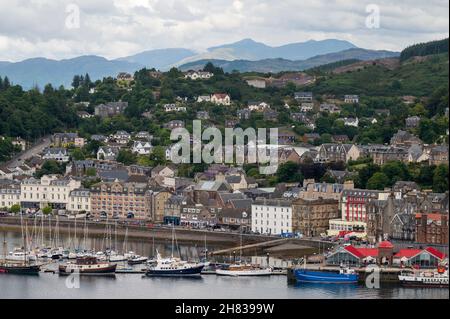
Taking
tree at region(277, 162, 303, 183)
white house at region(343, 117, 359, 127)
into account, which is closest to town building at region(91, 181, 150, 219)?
tree at region(277, 162, 303, 183)

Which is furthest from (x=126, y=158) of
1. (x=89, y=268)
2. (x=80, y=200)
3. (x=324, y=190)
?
(x=89, y=268)

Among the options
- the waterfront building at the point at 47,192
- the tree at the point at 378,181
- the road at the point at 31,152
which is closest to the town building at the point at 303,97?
the road at the point at 31,152

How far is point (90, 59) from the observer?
3068 inches

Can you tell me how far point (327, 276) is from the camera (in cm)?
1559

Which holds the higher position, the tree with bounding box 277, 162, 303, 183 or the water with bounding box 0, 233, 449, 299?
the tree with bounding box 277, 162, 303, 183

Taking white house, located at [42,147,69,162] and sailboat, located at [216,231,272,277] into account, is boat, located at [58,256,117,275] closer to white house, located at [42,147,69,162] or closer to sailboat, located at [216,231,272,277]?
sailboat, located at [216,231,272,277]

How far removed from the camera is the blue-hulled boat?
15.4 metres

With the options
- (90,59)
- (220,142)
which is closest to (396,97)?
(220,142)

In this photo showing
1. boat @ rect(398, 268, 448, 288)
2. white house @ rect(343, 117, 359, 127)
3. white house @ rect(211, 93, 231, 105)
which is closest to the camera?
boat @ rect(398, 268, 448, 288)

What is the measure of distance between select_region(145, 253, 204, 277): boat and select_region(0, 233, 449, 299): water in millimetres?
175

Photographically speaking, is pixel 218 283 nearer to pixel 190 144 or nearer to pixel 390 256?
pixel 390 256

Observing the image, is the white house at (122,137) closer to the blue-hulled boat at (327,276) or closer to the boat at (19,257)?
the boat at (19,257)

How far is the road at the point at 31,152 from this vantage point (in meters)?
30.7

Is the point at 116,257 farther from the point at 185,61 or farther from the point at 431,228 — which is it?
the point at 185,61
